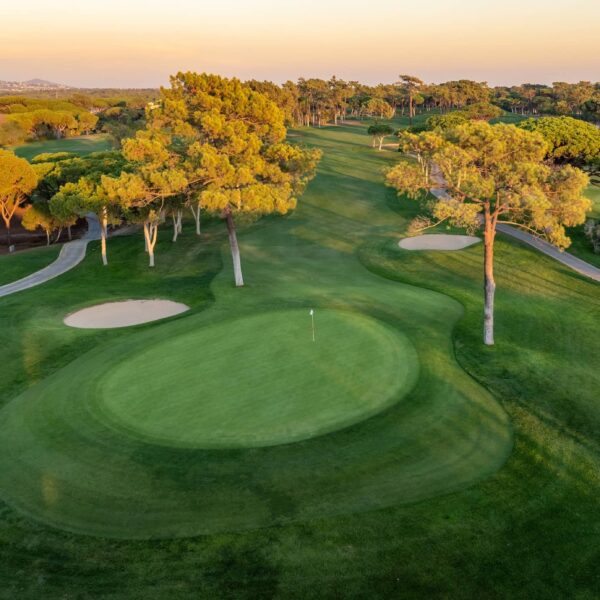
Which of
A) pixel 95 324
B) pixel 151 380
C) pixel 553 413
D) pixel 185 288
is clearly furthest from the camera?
pixel 185 288

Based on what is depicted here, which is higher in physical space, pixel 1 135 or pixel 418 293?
pixel 1 135

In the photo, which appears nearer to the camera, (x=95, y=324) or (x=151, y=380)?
(x=151, y=380)

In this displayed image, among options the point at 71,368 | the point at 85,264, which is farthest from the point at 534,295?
the point at 85,264

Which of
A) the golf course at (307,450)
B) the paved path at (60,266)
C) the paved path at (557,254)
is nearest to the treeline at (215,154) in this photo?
the golf course at (307,450)

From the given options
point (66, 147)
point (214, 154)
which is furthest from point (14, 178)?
point (66, 147)

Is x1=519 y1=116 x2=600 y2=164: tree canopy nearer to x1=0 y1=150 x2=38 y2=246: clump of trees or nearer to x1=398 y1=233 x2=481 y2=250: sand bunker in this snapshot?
x1=398 y1=233 x2=481 y2=250: sand bunker

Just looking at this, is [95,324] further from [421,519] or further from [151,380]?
[421,519]
